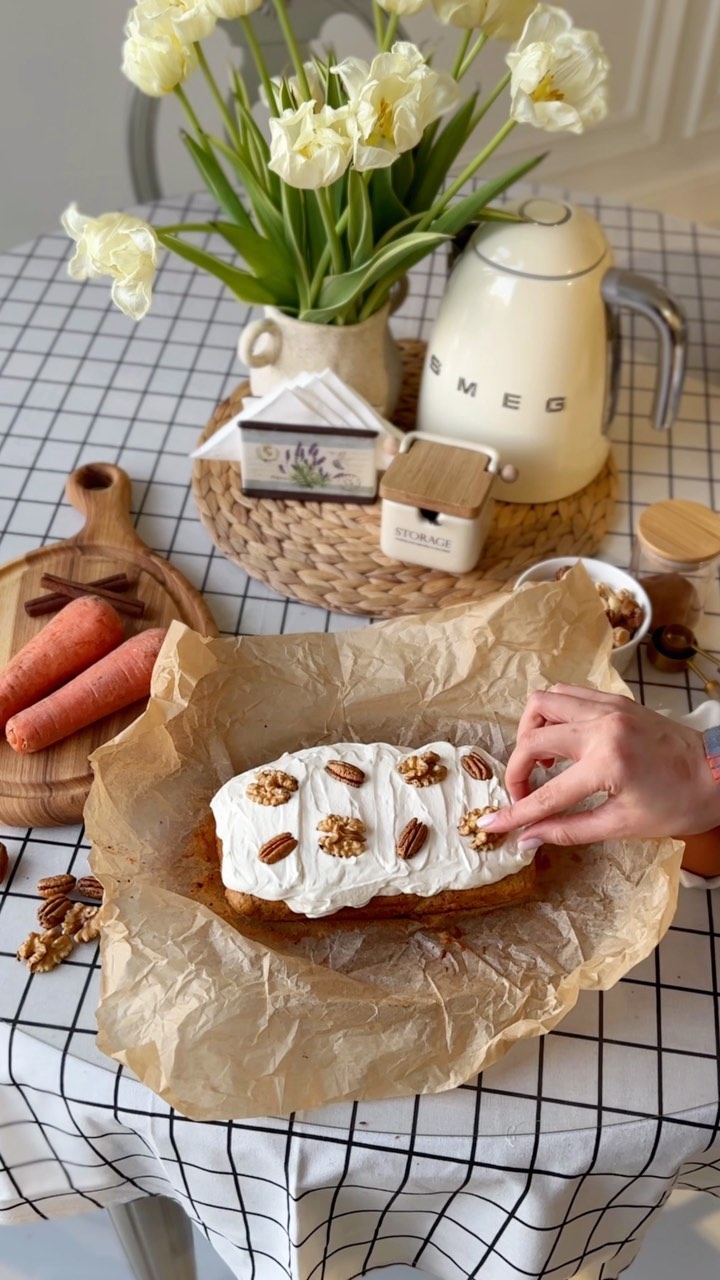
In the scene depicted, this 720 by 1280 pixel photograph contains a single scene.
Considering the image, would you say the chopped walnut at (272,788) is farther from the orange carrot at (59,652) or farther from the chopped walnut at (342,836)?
the orange carrot at (59,652)

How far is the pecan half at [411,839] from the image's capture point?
0.91 meters

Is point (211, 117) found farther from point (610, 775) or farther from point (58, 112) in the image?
point (610, 775)

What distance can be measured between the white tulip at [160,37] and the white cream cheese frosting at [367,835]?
0.64 meters

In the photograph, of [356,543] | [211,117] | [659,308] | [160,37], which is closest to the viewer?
[160,37]

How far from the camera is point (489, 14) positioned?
103cm

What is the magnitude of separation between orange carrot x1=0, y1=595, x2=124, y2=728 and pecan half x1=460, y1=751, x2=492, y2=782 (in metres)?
0.37

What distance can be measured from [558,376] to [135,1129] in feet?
2.65

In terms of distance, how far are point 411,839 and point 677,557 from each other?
1.27ft

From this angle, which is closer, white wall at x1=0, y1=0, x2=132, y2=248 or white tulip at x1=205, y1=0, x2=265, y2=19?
white tulip at x1=205, y1=0, x2=265, y2=19

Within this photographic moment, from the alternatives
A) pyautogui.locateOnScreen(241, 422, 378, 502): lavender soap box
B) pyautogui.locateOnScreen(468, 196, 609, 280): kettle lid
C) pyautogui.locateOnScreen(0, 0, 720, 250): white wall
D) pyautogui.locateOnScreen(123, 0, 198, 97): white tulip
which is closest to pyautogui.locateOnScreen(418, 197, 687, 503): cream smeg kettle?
pyautogui.locateOnScreen(468, 196, 609, 280): kettle lid

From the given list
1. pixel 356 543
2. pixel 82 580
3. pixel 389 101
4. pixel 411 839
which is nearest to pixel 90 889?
pixel 411 839

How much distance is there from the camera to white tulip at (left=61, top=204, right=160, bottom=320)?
38.5 inches

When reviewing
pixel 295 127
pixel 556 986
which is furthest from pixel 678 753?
pixel 295 127

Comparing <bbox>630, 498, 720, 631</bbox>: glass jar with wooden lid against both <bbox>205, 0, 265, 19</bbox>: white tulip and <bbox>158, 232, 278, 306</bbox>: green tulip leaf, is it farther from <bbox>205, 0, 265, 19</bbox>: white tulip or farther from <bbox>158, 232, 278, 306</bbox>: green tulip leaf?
<bbox>205, 0, 265, 19</bbox>: white tulip
